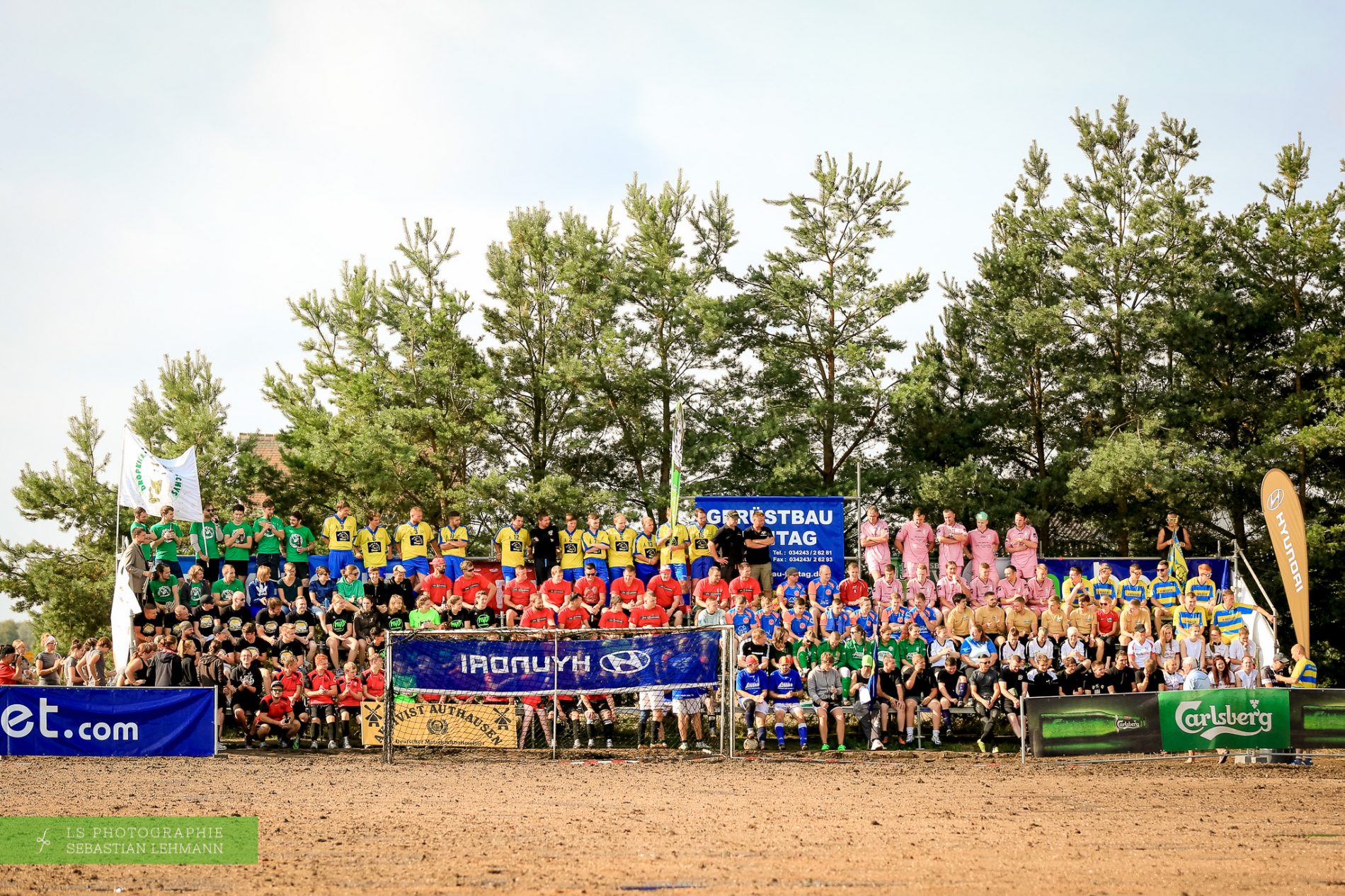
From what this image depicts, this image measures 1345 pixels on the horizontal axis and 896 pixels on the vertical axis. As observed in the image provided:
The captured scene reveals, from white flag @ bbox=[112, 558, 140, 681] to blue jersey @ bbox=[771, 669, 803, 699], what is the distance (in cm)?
950

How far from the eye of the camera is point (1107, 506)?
91.4 ft

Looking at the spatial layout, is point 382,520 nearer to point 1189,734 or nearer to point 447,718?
point 447,718

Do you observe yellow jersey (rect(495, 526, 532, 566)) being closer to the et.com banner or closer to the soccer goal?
the et.com banner

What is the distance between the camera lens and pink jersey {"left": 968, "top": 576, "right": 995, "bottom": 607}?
1962cm

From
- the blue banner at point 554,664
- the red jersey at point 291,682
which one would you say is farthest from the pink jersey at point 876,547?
the red jersey at point 291,682

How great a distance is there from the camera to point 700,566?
20.4 m

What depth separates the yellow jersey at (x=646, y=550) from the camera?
20.5 meters

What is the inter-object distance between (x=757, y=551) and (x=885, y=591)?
2323mm

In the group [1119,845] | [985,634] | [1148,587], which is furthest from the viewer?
[1148,587]

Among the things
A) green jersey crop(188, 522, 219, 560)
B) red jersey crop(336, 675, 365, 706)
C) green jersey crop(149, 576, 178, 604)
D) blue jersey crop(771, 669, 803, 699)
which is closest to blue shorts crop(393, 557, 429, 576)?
green jersey crop(188, 522, 219, 560)

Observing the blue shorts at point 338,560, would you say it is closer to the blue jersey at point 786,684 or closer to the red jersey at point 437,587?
the red jersey at point 437,587

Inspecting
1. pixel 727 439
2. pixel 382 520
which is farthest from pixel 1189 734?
pixel 382 520

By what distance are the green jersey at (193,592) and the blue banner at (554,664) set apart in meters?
4.88

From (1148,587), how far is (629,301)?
46.4 feet
